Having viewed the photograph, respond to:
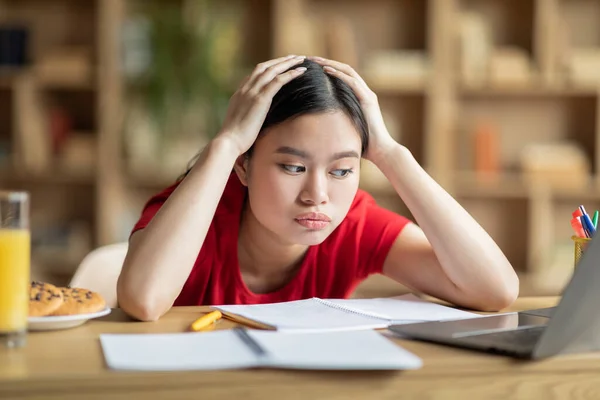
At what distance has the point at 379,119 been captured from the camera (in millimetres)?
1541

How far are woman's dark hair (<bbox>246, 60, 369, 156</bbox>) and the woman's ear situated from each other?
0.02 m

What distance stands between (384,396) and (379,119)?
0.71 meters

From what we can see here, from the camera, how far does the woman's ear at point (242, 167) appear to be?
1.54 metres

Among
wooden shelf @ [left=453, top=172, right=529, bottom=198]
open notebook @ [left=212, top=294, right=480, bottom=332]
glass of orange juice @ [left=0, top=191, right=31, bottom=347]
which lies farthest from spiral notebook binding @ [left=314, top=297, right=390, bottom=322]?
wooden shelf @ [left=453, top=172, right=529, bottom=198]

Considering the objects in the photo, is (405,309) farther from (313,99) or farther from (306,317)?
(313,99)

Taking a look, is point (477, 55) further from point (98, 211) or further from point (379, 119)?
point (379, 119)

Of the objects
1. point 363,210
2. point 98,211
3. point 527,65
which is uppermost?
point 527,65

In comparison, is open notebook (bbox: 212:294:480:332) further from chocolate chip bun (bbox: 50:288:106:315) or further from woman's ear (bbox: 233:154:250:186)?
woman's ear (bbox: 233:154:250:186)

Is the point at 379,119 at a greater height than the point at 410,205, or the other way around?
the point at 379,119

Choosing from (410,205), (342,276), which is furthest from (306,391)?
(342,276)

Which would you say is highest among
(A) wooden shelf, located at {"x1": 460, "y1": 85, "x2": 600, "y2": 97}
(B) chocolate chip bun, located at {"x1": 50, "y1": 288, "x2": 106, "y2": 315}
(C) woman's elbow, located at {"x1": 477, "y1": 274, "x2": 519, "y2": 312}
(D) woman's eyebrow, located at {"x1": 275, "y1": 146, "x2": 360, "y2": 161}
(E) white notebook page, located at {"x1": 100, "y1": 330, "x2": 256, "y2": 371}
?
(A) wooden shelf, located at {"x1": 460, "y1": 85, "x2": 600, "y2": 97}

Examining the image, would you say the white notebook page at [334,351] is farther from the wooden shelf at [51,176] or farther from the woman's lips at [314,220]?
the wooden shelf at [51,176]

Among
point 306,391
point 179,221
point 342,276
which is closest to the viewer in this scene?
point 306,391

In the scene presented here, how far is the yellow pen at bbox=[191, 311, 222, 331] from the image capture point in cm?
113
